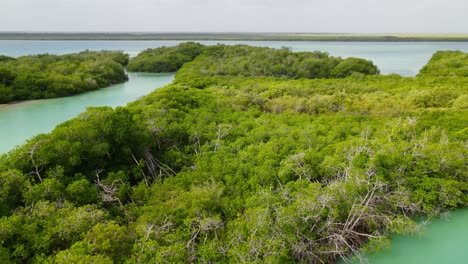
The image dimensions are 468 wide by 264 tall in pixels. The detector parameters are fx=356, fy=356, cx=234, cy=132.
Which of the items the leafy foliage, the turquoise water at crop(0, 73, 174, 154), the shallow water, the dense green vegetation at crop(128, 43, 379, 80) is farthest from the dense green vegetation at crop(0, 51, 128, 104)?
the shallow water

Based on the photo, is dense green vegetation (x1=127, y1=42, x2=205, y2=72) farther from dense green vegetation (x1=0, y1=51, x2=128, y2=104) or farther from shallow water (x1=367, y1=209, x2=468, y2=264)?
shallow water (x1=367, y1=209, x2=468, y2=264)

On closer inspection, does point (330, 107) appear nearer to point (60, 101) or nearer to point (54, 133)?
point (54, 133)

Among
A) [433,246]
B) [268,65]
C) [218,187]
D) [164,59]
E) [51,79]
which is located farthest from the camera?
[164,59]

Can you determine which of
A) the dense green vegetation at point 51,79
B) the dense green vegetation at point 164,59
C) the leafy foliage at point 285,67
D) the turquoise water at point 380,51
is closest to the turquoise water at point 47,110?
the dense green vegetation at point 51,79

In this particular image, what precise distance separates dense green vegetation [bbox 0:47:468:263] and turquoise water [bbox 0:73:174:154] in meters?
8.00

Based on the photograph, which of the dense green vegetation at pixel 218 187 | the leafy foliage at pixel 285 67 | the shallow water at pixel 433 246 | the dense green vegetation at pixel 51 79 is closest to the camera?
the dense green vegetation at pixel 218 187

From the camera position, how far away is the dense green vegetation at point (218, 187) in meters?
7.96

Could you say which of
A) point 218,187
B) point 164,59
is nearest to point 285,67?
point 164,59

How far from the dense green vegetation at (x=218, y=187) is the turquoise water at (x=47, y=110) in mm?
8003

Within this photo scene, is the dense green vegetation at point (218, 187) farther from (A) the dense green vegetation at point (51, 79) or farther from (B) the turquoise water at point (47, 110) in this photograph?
(A) the dense green vegetation at point (51, 79)

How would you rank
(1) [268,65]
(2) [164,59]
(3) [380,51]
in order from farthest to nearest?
(3) [380,51], (2) [164,59], (1) [268,65]

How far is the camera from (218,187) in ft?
35.6

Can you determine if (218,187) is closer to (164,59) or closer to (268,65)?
(268,65)

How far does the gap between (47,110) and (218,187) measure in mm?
19311
